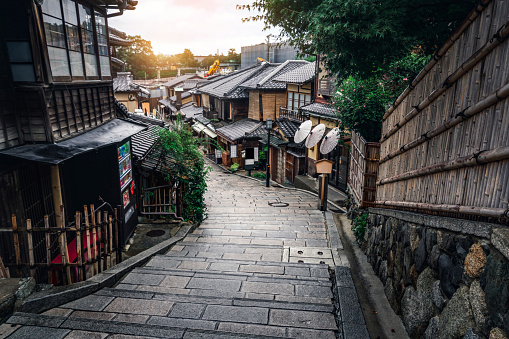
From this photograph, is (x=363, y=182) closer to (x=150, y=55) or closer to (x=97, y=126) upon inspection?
(x=97, y=126)

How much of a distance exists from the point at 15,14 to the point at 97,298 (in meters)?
6.24

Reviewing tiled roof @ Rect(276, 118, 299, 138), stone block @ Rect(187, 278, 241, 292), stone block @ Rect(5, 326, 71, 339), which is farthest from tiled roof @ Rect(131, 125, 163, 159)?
tiled roof @ Rect(276, 118, 299, 138)

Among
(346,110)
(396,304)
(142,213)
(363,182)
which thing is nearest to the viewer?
(396,304)

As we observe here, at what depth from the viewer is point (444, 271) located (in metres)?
4.30

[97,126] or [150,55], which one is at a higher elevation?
[150,55]

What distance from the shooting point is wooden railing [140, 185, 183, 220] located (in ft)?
41.8

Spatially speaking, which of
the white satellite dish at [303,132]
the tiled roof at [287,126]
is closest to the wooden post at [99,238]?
the white satellite dish at [303,132]

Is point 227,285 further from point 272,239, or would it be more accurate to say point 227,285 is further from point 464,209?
point 464,209

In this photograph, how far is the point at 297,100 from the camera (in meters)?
27.7

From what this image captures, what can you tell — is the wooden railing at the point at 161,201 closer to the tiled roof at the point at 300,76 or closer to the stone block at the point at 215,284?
the stone block at the point at 215,284

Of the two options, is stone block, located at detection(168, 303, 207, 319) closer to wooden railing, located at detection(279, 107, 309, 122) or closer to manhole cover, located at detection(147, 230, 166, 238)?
manhole cover, located at detection(147, 230, 166, 238)

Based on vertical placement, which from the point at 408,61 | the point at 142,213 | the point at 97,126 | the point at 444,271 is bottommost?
the point at 142,213

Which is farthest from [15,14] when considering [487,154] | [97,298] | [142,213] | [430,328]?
[430,328]

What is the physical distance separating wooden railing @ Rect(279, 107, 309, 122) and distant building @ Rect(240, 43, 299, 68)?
1622 cm
